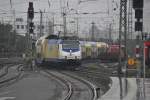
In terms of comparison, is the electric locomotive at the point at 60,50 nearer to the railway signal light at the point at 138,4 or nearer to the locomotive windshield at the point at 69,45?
the locomotive windshield at the point at 69,45

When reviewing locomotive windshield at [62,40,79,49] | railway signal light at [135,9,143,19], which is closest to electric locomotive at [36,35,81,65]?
locomotive windshield at [62,40,79,49]

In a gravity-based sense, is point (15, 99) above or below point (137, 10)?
below

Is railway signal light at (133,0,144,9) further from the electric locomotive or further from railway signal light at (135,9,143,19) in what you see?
the electric locomotive

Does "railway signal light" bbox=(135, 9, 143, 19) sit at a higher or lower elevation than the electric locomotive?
higher

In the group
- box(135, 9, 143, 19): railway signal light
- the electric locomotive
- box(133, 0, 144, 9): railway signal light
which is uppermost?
box(133, 0, 144, 9): railway signal light

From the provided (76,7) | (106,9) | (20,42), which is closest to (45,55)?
Result: (76,7)

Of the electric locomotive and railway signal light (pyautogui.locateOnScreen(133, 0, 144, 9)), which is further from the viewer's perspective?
the electric locomotive

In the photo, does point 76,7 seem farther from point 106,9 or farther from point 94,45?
point 94,45

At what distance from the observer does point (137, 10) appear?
20.6 m

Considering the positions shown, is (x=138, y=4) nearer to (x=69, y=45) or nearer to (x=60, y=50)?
(x=69, y=45)

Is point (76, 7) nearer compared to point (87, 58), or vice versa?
point (76, 7)

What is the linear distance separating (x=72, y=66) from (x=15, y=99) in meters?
29.1

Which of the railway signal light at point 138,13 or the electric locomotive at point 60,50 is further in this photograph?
the electric locomotive at point 60,50

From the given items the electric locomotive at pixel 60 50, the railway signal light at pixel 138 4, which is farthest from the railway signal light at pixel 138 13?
the electric locomotive at pixel 60 50
